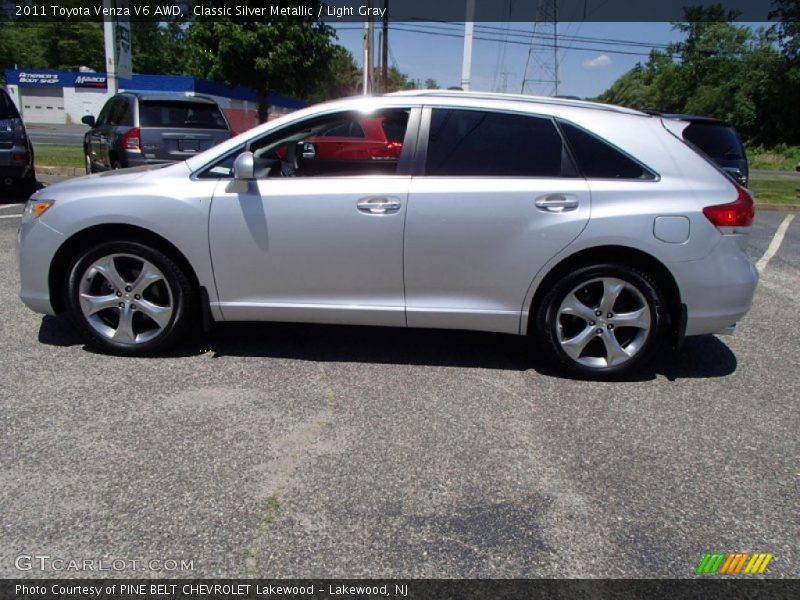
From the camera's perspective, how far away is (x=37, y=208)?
4219 mm

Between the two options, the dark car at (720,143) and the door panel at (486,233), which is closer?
the door panel at (486,233)

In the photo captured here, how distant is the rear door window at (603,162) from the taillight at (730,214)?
40 cm

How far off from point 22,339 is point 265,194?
2036 millimetres

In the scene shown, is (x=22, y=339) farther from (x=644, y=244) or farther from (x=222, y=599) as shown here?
(x=644, y=244)

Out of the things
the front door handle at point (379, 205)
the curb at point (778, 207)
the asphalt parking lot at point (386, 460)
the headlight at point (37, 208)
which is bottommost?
the curb at point (778, 207)

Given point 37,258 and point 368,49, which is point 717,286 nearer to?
point 37,258

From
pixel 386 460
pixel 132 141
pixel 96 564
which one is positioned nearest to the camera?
pixel 96 564

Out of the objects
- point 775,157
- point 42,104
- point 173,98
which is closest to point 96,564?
point 173,98

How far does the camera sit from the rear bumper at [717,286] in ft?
12.9

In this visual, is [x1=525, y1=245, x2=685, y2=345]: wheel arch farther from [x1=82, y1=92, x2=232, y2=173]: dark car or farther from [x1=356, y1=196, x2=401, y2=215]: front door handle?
[x1=82, y1=92, x2=232, y2=173]: dark car

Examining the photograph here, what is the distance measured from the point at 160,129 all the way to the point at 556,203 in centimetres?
770

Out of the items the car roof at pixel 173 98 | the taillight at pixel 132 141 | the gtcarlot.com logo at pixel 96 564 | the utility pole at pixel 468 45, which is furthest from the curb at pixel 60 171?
the gtcarlot.com logo at pixel 96 564

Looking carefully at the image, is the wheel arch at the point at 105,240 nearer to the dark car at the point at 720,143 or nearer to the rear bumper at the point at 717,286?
the rear bumper at the point at 717,286

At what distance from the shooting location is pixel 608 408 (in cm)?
378
